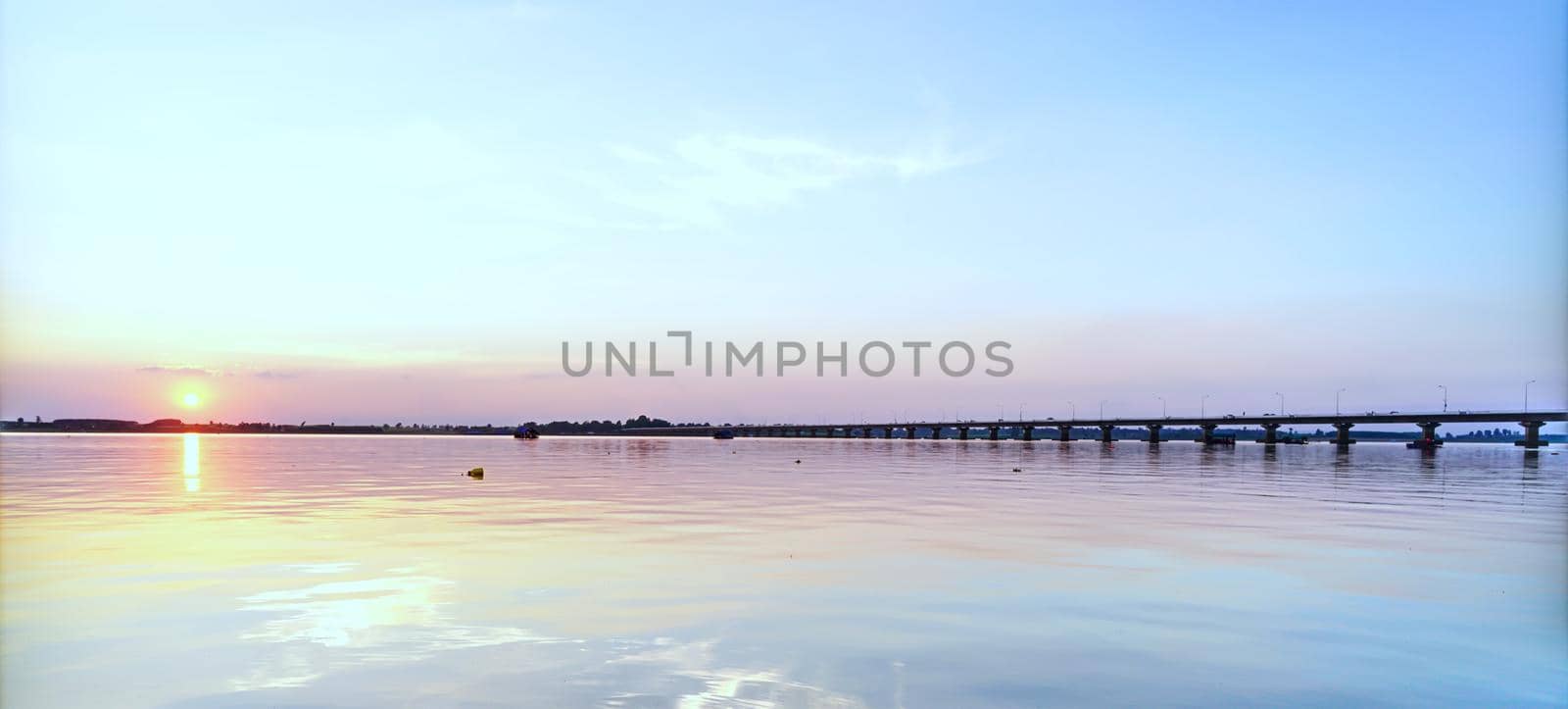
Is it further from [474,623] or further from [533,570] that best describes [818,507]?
[474,623]

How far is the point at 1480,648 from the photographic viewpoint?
1625 cm

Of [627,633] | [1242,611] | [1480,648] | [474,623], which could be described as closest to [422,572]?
[474,623]

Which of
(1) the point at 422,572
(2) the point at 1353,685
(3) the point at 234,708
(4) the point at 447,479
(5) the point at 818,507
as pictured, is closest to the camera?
(3) the point at 234,708

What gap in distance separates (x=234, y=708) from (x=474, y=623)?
4.94 meters

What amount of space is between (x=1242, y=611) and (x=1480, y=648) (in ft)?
12.0

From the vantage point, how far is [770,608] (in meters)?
18.5

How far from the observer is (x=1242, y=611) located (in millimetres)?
18797

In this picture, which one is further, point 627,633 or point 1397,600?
point 1397,600

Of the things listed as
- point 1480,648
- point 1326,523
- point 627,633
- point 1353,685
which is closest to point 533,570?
point 627,633

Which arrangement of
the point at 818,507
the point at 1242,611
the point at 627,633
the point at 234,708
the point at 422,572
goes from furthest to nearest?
the point at 818,507
the point at 422,572
the point at 1242,611
the point at 627,633
the point at 234,708

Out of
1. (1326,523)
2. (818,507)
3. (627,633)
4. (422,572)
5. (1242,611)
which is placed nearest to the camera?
(627,633)

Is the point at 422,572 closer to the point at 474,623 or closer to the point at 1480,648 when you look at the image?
the point at 474,623

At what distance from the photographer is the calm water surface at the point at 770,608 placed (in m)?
13.4

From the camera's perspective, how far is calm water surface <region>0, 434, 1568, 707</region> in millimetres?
13367
